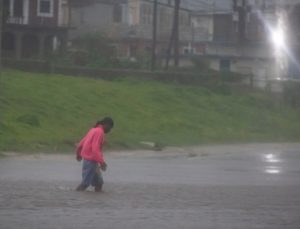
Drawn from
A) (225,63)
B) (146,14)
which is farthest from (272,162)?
(146,14)

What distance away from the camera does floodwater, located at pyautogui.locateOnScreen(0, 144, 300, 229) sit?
43.8 ft

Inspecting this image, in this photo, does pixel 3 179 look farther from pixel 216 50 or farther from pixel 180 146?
pixel 216 50

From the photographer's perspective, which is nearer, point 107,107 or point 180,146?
point 180,146

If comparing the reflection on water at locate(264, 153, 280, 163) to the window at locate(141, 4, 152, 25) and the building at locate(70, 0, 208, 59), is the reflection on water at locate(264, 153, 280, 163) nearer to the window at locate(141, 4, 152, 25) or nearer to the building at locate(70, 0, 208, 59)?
the building at locate(70, 0, 208, 59)

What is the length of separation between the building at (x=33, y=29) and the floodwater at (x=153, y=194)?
39957mm

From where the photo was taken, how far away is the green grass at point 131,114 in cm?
3047

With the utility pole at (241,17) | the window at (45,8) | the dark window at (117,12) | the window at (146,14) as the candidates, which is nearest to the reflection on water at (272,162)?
the window at (45,8)

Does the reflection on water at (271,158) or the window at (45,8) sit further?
the window at (45,8)

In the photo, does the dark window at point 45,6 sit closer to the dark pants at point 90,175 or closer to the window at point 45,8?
the window at point 45,8

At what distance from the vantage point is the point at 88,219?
13.3m

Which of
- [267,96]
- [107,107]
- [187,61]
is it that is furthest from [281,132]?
[187,61]

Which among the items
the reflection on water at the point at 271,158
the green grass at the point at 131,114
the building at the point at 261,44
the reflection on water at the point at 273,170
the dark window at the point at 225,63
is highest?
the building at the point at 261,44

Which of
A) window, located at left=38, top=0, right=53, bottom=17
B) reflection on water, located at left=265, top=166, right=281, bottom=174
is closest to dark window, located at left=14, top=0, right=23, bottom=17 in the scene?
window, located at left=38, top=0, right=53, bottom=17

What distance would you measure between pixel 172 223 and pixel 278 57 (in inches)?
2462
